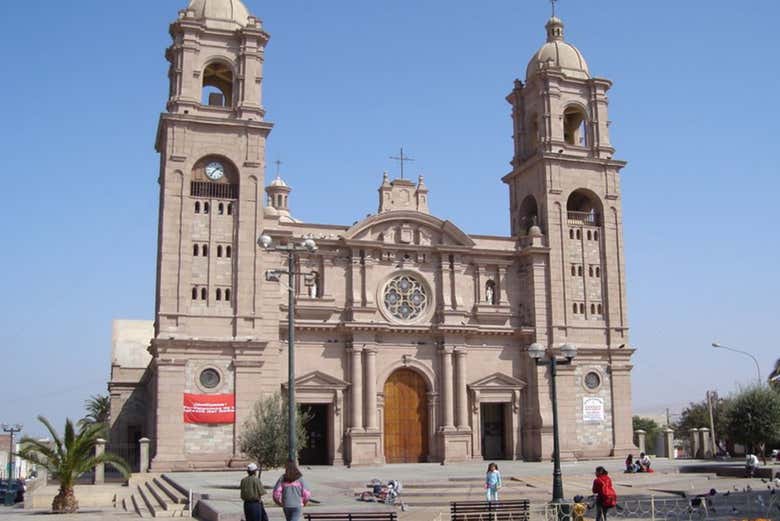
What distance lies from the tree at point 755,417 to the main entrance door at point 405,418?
15.2 meters

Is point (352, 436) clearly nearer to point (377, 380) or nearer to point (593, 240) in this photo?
point (377, 380)

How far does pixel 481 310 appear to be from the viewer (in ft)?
160

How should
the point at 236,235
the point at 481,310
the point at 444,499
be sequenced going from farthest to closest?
the point at 481,310
the point at 236,235
the point at 444,499

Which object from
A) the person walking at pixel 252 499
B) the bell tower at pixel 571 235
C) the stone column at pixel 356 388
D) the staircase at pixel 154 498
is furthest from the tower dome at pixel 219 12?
the person walking at pixel 252 499

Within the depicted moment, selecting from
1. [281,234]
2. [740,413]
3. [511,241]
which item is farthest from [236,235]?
[740,413]

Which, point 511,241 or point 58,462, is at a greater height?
point 511,241

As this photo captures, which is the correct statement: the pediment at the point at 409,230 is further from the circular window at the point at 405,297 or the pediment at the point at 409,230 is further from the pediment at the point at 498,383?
the pediment at the point at 498,383

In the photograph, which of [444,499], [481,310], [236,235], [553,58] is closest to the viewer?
[444,499]

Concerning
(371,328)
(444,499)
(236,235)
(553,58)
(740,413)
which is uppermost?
(553,58)

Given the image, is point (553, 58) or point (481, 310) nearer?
point (481, 310)

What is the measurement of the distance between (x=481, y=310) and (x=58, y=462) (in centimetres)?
2468

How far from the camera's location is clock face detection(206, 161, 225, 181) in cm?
4516

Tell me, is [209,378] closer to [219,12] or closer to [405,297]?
[405,297]

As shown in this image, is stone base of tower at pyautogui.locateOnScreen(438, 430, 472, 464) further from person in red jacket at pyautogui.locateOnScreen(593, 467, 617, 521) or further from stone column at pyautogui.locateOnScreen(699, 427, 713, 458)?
person in red jacket at pyautogui.locateOnScreen(593, 467, 617, 521)
